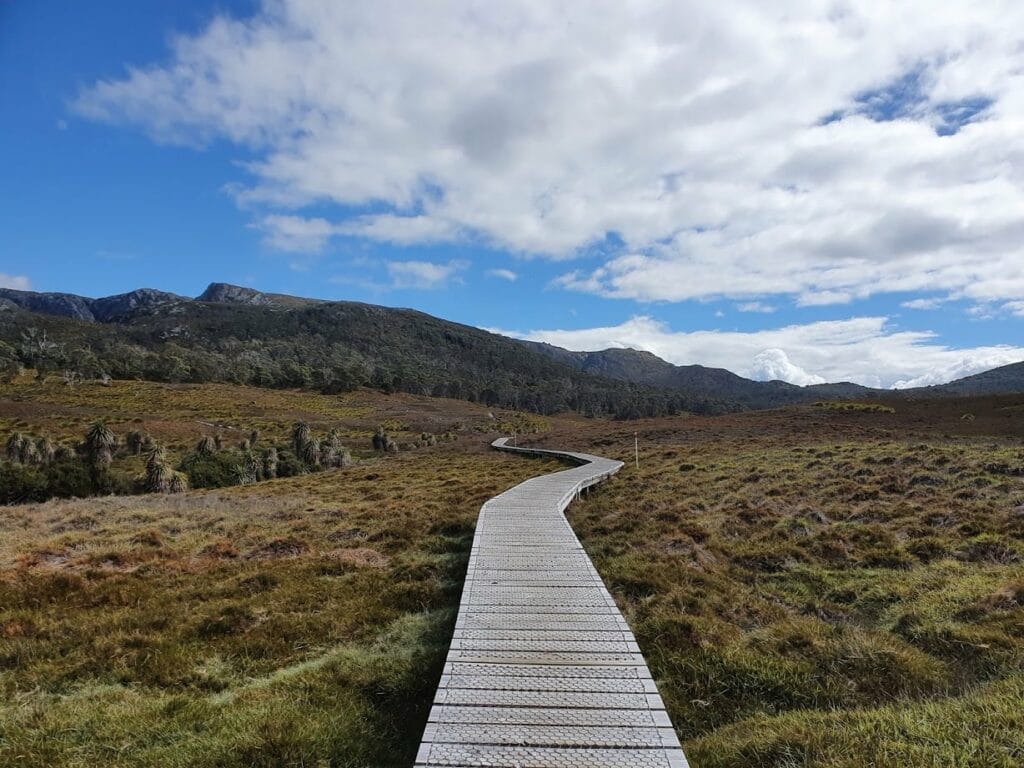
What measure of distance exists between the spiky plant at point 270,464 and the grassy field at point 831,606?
31.2 meters

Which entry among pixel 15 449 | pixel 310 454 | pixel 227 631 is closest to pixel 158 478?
pixel 15 449

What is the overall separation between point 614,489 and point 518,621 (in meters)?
15.3

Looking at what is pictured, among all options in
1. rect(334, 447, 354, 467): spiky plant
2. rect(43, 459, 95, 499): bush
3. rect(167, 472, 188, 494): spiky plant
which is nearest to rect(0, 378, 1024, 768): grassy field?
rect(167, 472, 188, 494): spiky plant

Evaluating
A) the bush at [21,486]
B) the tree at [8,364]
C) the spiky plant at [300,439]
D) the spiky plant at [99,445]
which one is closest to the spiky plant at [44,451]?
the spiky plant at [99,445]

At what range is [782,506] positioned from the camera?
1652 cm

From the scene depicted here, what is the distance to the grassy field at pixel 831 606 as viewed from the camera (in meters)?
5.05

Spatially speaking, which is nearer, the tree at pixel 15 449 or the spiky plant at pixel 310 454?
the tree at pixel 15 449

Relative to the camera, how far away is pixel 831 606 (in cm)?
923

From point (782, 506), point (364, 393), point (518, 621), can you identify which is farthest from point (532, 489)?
point (364, 393)

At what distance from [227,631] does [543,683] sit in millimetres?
5305

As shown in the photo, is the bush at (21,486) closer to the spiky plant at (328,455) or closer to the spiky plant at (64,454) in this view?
the spiky plant at (64,454)

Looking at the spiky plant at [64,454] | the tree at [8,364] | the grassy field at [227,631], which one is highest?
the tree at [8,364]

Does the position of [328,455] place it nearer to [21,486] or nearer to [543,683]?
[21,486]

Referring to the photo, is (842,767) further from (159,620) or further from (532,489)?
(532,489)
